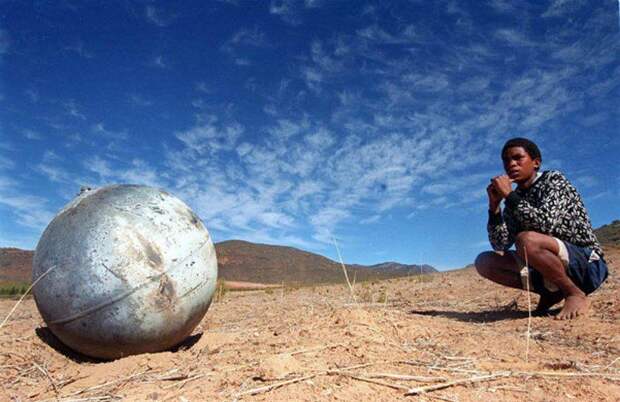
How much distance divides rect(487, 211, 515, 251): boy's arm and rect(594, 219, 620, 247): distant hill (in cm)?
2612

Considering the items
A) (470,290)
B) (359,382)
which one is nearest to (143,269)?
(359,382)

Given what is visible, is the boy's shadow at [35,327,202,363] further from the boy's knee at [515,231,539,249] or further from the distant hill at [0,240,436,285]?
the distant hill at [0,240,436,285]

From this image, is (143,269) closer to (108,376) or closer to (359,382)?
(108,376)

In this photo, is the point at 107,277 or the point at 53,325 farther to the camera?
the point at 53,325

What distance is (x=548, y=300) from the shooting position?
6098mm

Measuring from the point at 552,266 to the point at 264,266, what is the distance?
3704 centimetres

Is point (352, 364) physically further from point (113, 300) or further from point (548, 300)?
point (548, 300)

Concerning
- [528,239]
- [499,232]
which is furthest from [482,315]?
[528,239]

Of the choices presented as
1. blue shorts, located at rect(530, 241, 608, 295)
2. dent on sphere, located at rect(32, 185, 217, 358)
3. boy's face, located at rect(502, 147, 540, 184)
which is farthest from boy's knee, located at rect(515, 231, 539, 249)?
dent on sphere, located at rect(32, 185, 217, 358)

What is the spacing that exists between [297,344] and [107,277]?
5.83 ft

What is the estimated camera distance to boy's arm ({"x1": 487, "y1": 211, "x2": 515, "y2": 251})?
6.18 m

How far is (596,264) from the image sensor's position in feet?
18.4

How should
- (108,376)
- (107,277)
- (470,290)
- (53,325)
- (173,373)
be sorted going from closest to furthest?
(173,373) < (108,376) < (107,277) < (53,325) < (470,290)

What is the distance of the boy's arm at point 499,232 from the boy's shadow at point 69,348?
3.84 metres
